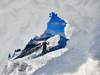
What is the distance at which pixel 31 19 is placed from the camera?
115 inches

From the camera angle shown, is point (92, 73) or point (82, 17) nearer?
point (92, 73)

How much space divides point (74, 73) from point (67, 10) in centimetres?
173

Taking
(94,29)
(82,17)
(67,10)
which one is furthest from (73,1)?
(94,29)

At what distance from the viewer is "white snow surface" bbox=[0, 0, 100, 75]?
1803 mm

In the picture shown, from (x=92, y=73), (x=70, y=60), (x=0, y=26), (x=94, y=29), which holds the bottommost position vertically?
(x=92, y=73)

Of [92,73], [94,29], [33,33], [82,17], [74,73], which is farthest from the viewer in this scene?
[33,33]

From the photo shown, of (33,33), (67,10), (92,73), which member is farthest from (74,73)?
(33,33)

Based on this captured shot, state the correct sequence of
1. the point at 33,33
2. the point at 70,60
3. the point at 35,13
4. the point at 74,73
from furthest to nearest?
the point at 33,33
the point at 35,13
the point at 70,60
the point at 74,73

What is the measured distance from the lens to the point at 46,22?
10.8ft

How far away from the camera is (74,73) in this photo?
1.69 meters

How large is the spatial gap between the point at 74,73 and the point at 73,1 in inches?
69.1

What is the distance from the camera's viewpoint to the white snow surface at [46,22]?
180 cm

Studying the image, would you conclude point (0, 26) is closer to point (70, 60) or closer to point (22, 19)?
point (22, 19)

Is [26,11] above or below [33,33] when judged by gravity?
above
